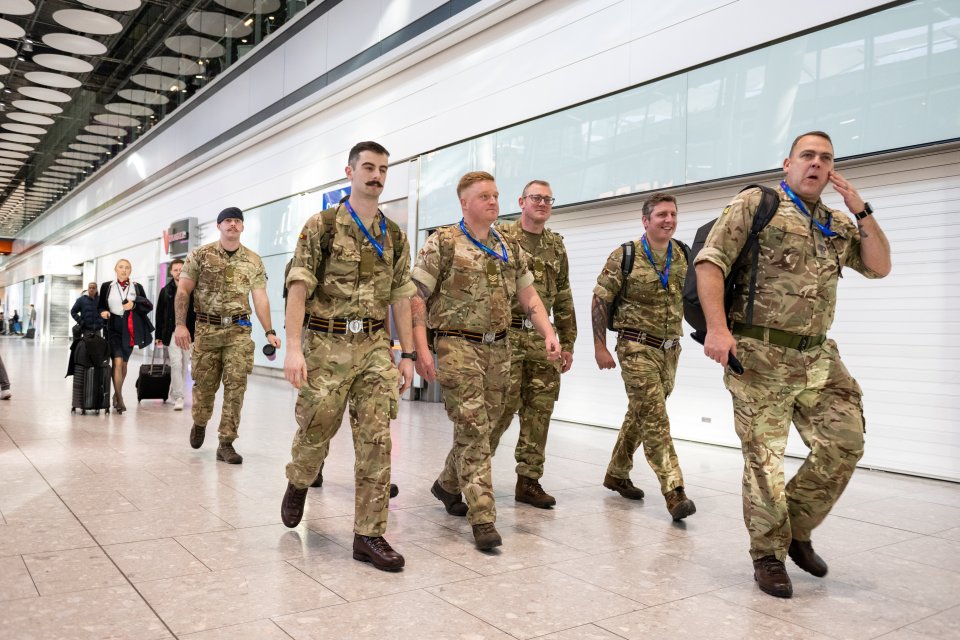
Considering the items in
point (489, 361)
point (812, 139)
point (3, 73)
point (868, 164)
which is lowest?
point (489, 361)

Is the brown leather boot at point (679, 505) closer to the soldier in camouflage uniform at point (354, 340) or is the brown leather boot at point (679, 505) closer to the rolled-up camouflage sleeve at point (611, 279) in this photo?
the rolled-up camouflage sleeve at point (611, 279)

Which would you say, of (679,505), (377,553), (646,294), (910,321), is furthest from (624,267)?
(910,321)

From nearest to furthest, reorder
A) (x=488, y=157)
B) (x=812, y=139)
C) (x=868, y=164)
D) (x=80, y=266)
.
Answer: (x=812, y=139) → (x=868, y=164) → (x=488, y=157) → (x=80, y=266)

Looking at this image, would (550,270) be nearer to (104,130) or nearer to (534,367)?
(534,367)

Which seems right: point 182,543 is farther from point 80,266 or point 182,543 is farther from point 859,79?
point 80,266

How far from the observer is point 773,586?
2.95 meters

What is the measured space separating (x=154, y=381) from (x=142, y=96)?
A: 626 inches

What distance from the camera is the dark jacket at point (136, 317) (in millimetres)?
8602

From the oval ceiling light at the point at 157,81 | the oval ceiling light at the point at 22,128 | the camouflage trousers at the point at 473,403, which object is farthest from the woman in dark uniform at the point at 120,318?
the oval ceiling light at the point at 22,128

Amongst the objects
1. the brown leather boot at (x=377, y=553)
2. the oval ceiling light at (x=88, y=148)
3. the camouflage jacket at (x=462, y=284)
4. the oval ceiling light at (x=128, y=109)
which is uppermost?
the oval ceiling light at (x=128, y=109)

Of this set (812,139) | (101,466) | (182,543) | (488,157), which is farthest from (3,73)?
(812,139)

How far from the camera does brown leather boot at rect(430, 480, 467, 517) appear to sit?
13.8 feet

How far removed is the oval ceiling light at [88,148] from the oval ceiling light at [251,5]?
46.1 ft

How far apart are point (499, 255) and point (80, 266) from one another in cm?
3744
